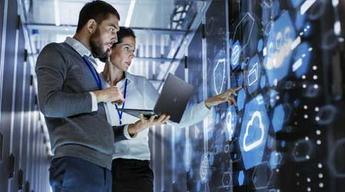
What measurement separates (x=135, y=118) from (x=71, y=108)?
2.25ft

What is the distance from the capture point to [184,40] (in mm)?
4168

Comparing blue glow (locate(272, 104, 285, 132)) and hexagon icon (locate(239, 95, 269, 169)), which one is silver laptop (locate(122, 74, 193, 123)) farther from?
blue glow (locate(272, 104, 285, 132))

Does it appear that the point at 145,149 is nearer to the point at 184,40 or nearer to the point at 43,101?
the point at 43,101

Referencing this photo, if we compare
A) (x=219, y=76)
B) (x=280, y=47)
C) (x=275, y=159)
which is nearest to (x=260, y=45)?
(x=280, y=47)

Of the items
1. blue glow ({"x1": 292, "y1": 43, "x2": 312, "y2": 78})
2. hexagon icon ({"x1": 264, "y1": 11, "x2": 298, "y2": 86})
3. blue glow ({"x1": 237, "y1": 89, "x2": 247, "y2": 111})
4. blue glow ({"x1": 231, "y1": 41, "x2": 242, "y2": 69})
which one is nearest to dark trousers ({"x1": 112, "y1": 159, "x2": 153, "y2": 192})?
blue glow ({"x1": 237, "y1": 89, "x2": 247, "y2": 111})

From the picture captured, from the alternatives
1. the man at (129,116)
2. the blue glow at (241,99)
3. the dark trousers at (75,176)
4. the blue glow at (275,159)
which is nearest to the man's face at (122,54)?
the man at (129,116)

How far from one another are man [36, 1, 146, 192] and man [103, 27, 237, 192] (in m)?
0.36

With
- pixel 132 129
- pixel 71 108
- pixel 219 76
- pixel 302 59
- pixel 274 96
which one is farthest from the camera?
pixel 219 76

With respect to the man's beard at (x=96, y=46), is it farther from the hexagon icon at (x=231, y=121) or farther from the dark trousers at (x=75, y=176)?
the hexagon icon at (x=231, y=121)

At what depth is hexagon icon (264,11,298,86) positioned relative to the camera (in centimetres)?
189

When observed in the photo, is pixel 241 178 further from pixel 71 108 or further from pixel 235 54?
pixel 71 108

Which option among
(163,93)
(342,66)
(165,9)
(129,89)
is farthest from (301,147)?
(165,9)

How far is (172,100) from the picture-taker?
2.29 meters

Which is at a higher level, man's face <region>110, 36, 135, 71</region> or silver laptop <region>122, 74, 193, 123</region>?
man's face <region>110, 36, 135, 71</region>
